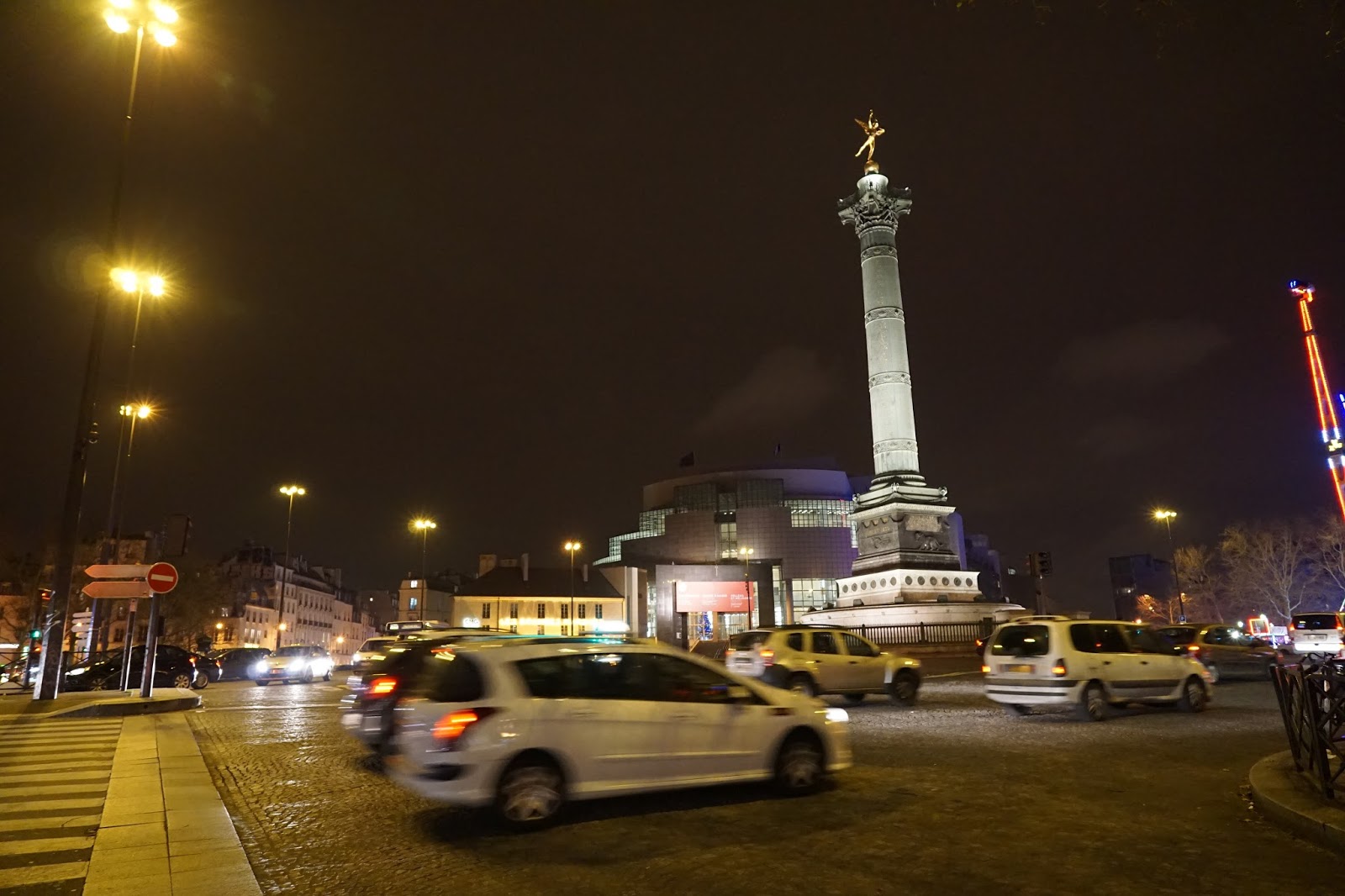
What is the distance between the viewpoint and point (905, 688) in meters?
16.8

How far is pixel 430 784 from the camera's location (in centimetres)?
655

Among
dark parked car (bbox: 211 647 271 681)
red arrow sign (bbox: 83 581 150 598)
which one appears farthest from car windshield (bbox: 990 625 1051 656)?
dark parked car (bbox: 211 647 271 681)

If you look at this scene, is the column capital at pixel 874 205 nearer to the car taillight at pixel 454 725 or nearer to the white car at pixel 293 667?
the white car at pixel 293 667

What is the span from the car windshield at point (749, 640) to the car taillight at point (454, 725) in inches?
399

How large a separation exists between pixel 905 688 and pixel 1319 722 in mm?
10603

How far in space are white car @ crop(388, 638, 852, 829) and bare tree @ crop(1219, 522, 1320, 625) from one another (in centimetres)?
5618

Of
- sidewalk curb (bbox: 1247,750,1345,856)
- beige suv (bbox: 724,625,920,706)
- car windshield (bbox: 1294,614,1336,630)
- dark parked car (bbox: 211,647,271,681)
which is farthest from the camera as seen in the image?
dark parked car (bbox: 211,647,271,681)

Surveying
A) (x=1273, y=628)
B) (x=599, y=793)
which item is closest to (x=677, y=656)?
(x=599, y=793)

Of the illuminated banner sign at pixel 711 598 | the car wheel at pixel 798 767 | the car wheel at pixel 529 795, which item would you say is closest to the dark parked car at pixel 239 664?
the car wheel at pixel 529 795

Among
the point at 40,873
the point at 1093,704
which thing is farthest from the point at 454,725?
the point at 1093,704

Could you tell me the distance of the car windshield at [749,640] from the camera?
53.1 ft

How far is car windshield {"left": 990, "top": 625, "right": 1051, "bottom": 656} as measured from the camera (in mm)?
13922

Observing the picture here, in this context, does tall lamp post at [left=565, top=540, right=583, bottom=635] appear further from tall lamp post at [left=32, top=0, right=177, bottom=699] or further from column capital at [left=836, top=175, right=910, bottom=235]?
tall lamp post at [left=32, top=0, right=177, bottom=699]

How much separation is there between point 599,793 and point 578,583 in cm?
7502
